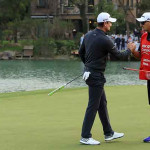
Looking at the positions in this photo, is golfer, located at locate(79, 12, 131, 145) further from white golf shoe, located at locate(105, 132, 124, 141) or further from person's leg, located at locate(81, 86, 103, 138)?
white golf shoe, located at locate(105, 132, 124, 141)

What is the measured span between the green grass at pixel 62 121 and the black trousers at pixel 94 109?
20 cm

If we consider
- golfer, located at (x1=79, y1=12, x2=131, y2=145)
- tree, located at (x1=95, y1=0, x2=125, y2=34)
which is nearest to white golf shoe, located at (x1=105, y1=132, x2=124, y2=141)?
golfer, located at (x1=79, y1=12, x2=131, y2=145)

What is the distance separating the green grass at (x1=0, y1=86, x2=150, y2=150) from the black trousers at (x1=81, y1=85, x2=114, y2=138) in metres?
0.20

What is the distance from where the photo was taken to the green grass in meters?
7.73

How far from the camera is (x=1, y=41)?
52500 millimetres

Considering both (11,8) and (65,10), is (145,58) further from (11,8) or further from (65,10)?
(65,10)

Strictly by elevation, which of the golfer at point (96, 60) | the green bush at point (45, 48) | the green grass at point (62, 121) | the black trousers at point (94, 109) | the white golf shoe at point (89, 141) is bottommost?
the green bush at point (45, 48)

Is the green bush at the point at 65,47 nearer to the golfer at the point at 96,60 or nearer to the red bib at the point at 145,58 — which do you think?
the red bib at the point at 145,58

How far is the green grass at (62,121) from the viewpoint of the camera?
7.73m

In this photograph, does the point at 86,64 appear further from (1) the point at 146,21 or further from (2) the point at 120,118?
(2) the point at 120,118

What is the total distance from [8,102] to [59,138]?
4842 mm

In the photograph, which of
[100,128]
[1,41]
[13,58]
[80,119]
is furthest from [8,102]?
[1,41]

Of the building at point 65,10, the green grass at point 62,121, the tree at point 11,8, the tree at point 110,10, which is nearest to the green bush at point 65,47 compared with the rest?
the tree at point 110,10

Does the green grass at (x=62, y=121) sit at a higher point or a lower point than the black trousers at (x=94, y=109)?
lower
